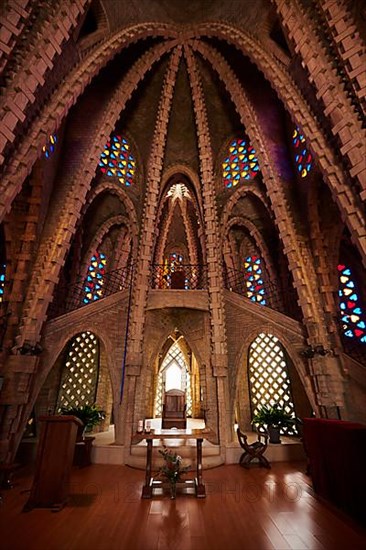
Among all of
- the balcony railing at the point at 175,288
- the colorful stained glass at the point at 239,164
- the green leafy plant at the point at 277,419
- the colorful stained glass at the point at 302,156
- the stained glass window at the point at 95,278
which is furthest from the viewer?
the colorful stained glass at the point at 239,164

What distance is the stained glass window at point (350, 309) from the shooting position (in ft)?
31.3

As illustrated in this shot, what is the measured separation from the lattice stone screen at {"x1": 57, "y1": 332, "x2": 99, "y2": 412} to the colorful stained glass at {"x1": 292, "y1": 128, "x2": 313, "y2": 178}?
10.2 metres

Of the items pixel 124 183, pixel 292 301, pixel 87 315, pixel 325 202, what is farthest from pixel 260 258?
pixel 87 315

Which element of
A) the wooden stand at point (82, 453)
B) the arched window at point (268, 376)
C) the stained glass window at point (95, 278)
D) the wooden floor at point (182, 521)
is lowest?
the wooden floor at point (182, 521)

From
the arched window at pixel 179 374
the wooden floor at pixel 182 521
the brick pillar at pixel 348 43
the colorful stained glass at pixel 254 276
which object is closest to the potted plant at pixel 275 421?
the wooden floor at pixel 182 521

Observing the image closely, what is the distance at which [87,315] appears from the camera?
7.82 meters

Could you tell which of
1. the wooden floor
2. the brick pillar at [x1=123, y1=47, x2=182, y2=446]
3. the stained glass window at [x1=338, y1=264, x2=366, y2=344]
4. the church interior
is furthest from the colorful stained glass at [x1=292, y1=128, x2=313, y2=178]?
the wooden floor

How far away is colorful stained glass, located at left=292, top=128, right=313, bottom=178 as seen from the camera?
28.9 feet

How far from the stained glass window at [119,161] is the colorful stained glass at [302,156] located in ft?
23.1

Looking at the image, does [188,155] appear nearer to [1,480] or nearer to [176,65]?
[176,65]

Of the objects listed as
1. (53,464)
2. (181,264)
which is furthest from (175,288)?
(53,464)

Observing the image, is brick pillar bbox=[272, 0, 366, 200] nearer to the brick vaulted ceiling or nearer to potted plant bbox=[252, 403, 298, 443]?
the brick vaulted ceiling

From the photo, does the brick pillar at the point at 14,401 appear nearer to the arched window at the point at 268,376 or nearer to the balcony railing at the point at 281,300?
the balcony railing at the point at 281,300

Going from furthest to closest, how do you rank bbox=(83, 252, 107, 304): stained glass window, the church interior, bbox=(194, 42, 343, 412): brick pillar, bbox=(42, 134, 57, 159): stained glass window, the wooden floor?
bbox=(83, 252, 107, 304): stained glass window → bbox=(42, 134, 57, 159): stained glass window → bbox=(194, 42, 343, 412): brick pillar → the church interior → the wooden floor
